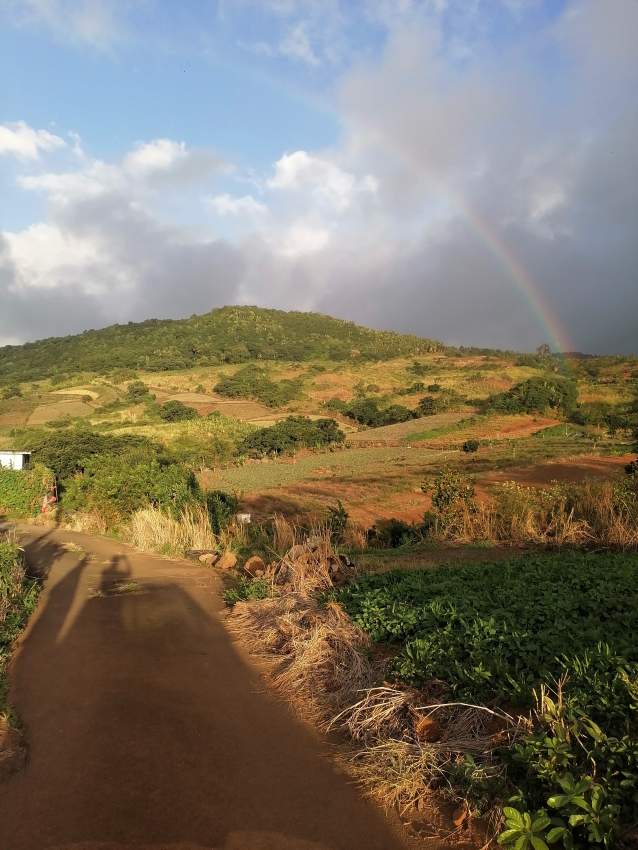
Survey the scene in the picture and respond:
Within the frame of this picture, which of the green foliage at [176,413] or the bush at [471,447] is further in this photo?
the green foliage at [176,413]

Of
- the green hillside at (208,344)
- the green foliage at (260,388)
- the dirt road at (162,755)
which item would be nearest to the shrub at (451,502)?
the dirt road at (162,755)

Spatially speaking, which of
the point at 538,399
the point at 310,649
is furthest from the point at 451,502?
the point at 538,399

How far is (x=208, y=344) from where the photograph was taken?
360ft

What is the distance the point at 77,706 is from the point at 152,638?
183 cm

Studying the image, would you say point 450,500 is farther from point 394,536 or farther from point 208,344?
point 208,344

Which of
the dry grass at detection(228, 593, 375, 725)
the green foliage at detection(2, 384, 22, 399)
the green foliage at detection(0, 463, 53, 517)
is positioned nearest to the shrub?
the dry grass at detection(228, 593, 375, 725)

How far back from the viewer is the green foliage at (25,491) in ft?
80.2

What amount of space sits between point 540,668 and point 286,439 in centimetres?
3862

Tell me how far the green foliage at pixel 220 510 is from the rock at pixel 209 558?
4.85 ft

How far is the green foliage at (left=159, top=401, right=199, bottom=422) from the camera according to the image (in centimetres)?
6222

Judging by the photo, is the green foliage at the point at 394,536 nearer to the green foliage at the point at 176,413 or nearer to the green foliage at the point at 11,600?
the green foliage at the point at 11,600

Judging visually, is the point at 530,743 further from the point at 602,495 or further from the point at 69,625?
the point at 602,495

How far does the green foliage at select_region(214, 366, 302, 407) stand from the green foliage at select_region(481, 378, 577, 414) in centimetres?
3195

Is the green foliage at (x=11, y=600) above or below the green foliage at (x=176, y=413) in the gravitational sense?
below
